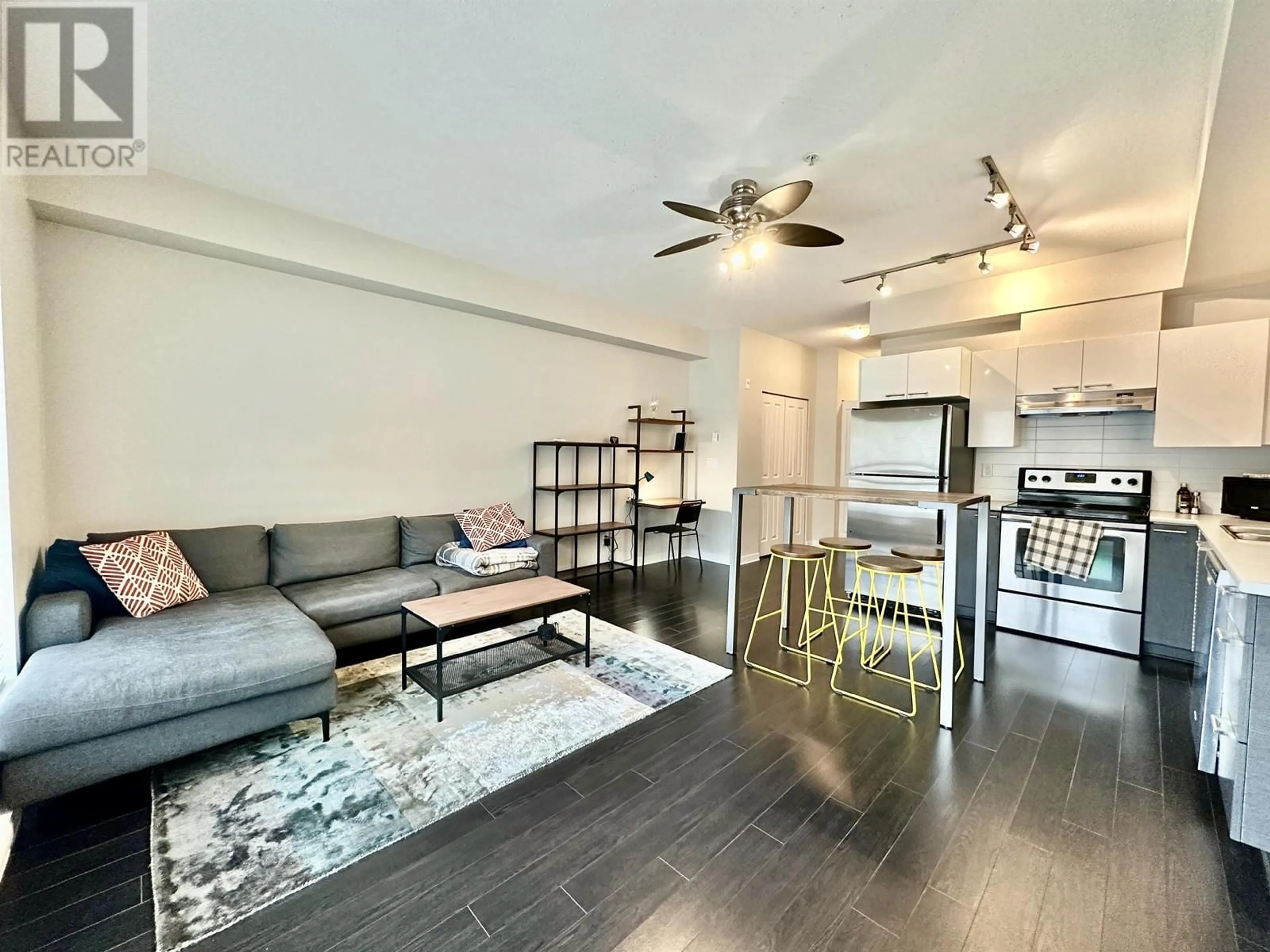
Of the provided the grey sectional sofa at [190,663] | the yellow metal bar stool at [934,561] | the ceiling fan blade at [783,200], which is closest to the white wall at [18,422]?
the grey sectional sofa at [190,663]

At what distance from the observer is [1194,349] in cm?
329

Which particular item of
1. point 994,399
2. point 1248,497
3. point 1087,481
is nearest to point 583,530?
point 994,399

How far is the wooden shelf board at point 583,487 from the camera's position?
496 centimetres

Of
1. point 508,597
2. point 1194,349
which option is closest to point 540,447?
point 508,597

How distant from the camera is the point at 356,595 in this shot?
3115 millimetres

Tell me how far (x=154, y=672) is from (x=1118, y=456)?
5807 millimetres

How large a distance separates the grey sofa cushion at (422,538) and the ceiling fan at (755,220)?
2660mm

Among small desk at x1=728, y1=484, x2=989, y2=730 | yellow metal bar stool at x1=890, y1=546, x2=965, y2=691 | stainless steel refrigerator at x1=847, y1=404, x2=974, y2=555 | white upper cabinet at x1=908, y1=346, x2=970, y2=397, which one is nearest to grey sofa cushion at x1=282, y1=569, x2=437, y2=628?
small desk at x1=728, y1=484, x2=989, y2=730

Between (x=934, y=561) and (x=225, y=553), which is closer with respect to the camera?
(x=934, y=561)

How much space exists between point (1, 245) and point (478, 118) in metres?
1.92

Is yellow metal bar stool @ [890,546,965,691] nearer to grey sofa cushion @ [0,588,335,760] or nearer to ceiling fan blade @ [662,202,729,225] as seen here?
ceiling fan blade @ [662,202,729,225]

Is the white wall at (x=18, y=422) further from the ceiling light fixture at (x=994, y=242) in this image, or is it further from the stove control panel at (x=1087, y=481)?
the stove control panel at (x=1087, y=481)

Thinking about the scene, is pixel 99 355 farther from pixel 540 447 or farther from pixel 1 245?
pixel 540 447

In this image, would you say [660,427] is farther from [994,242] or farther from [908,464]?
[994,242]
